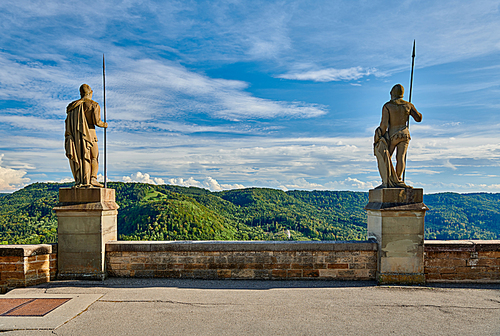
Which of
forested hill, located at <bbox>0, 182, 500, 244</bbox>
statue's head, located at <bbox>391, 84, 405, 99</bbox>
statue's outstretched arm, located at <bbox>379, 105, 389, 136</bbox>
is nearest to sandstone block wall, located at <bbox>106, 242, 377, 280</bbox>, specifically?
statue's outstretched arm, located at <bbox>379, 105, 389, 136</bbox>

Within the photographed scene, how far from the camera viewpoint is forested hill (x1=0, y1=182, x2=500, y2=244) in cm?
3703

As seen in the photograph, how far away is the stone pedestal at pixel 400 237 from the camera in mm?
6305

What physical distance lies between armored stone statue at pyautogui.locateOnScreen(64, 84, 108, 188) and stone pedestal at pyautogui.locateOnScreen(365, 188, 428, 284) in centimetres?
574

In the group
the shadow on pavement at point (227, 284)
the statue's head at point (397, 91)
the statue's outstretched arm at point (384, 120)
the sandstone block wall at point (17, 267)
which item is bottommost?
the shadow on pavement at point (227, 284)

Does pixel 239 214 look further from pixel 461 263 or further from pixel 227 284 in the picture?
pixel 461 263

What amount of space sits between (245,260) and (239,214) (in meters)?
58.2

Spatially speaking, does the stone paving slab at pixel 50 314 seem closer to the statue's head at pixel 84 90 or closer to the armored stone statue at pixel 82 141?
the armored stone statue at pixel 82 141

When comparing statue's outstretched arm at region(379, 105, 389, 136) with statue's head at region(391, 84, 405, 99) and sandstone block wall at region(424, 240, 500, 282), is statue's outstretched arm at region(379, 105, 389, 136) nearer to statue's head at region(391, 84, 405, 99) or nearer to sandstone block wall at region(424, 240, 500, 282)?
statue's head at region(391, 84, 405, 99)

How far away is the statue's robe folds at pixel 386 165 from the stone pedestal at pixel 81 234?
18.4 ft

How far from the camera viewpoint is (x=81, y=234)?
6.42 meters

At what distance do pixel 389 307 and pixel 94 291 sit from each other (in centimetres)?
497

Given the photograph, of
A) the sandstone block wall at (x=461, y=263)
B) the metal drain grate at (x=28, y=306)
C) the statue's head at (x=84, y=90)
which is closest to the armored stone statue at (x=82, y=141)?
the statue's head at (x=84, y=90)

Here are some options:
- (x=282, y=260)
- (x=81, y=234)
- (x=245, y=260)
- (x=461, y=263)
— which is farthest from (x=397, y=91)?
(x=81, y=234)

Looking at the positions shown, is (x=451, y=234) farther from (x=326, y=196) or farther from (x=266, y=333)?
(x=266, y=333)
